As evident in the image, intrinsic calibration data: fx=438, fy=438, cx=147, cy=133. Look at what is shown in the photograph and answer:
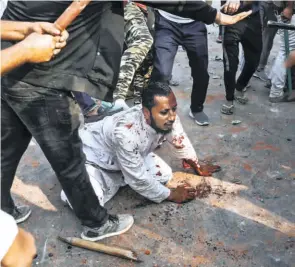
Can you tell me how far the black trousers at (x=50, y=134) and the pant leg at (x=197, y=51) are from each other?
178cm

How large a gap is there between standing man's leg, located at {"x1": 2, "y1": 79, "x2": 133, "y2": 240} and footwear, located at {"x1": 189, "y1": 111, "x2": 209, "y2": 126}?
1758 millimetres

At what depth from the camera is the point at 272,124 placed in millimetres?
4254

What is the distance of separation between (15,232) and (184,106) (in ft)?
10.8

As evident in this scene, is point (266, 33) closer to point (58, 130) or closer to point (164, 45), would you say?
point (164, 45)

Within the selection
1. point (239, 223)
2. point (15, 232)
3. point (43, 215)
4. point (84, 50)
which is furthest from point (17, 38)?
point (239, 223)

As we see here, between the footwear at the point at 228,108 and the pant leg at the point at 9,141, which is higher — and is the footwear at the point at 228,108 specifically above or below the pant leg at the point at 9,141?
below

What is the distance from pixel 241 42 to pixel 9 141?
2603mm

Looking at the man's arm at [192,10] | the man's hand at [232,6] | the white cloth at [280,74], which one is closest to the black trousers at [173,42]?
the man's hand at [232,6]

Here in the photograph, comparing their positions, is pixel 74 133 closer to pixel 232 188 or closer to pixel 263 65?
pixel 232 188

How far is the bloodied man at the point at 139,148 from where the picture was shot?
292cm

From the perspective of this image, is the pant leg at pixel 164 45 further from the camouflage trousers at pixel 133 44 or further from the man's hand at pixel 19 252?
the man's hand at pixel 19 252

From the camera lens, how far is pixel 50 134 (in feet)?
8.04

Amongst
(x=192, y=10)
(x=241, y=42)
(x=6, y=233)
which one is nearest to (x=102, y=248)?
(x=6, y=233)

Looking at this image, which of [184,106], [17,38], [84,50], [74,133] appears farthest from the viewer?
[184,106]
